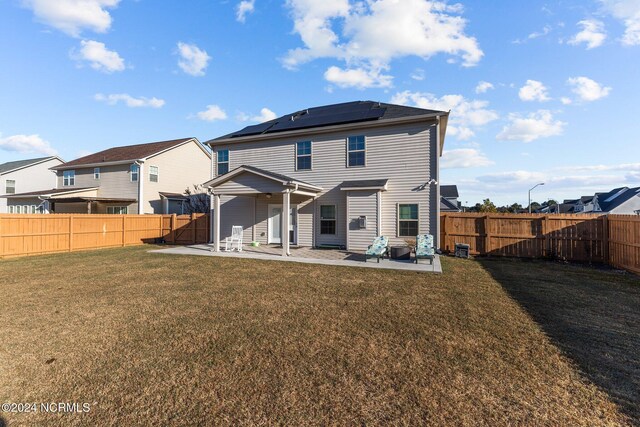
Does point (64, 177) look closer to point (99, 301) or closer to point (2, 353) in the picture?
point (99, 301)

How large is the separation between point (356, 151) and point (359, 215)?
119 inches

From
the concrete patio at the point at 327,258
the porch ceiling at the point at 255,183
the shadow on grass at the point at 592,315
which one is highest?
the porch ceiling at the point at 255,183

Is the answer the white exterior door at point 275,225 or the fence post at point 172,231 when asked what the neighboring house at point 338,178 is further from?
the fence post at point 172,231

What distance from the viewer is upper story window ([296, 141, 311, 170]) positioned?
45.1ft

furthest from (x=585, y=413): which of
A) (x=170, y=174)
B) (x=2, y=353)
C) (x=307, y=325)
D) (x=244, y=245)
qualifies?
(x=170, y=174)

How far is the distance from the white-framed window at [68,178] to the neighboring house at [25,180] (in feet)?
7.51

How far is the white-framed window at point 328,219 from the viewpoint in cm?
1322

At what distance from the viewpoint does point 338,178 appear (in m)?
13.1

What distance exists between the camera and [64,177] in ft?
76.1

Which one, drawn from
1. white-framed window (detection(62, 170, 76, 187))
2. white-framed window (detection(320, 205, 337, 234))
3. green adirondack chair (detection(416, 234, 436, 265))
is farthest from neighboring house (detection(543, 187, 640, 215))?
white-framed window (detection(62, 170, 76, 187))

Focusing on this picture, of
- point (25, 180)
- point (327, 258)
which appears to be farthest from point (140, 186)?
point (327, 258)

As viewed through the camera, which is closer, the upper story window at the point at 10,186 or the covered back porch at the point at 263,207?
the covered back porch at the point at 263,207

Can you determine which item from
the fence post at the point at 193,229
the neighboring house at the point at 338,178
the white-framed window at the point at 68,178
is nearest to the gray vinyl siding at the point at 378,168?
the neighboring house at the point at 338,178

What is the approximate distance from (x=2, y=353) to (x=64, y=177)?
26.8 meters
